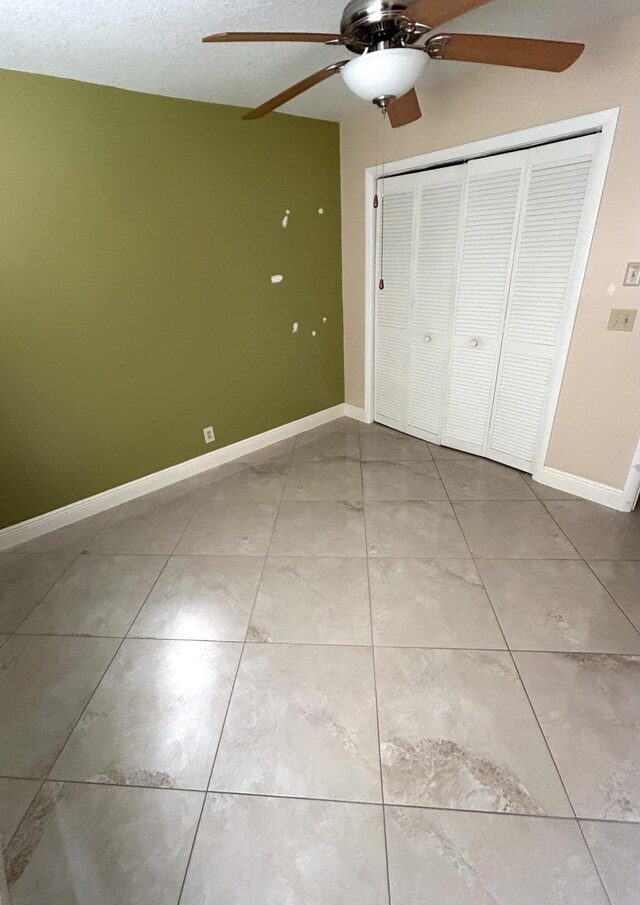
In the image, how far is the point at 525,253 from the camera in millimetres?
2354

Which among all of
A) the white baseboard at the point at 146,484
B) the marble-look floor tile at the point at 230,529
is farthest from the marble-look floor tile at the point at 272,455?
the marble-look floor tile at the point at 230,529

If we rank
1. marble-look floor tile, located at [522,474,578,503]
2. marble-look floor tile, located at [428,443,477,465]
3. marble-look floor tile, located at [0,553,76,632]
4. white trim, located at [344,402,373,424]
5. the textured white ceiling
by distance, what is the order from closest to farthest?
the textured white ceiling < marble-look floor tile, located at [0,553,76,632] < marble-look floor tile, located at [522,474,578,503] < marble-look floor tile, located at [428,443,477,465] < white trim, located at [344,402,373,424]

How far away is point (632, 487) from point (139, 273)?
2914 mm

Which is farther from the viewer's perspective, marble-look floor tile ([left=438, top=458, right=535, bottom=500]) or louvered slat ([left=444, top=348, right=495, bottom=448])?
louvered slat ([left=444, top=348, right=495, bottom=448])

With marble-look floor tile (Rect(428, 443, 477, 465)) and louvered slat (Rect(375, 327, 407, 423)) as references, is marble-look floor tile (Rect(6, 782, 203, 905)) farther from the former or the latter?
louvered slat (Rect(375, 327, 407, 423))

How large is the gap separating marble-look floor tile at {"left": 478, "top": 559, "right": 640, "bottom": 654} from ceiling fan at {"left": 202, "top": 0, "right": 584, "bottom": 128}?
189 cm

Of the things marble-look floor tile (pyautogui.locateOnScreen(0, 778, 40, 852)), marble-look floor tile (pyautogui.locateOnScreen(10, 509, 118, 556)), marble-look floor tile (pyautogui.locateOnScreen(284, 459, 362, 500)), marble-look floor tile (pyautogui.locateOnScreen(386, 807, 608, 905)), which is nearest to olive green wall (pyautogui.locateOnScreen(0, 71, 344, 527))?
marble-look floor tile (pyautogui.locateOnScreen(10, 509, 118, 556))

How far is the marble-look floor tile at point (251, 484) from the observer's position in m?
2.66

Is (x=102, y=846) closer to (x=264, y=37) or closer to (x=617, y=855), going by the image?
(x=617, y=855)

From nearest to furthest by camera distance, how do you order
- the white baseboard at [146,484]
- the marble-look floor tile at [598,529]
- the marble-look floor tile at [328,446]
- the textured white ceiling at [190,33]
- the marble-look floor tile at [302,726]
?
the marble-look floor tile at [302,726] → the textured white ceiling at [190,33] → the marble-look floor tile at [598,529] → the white baseboard at [146,484] → the marble-look floor tile at [328,446]

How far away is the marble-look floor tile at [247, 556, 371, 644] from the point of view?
1.67 m

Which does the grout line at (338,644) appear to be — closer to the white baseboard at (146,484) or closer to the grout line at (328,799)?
the grout line at (328,799)

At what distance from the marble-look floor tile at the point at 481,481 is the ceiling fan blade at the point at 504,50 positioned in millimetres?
1937

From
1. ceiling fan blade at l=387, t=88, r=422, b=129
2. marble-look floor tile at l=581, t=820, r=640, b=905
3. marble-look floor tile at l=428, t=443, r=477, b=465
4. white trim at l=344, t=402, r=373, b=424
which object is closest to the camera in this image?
marble-look floor tile at l=581, t=820, r=640, b=905
